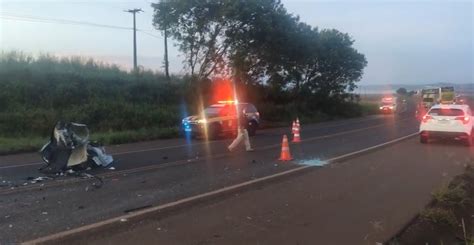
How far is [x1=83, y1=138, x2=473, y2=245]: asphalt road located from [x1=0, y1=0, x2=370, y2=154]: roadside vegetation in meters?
11.8

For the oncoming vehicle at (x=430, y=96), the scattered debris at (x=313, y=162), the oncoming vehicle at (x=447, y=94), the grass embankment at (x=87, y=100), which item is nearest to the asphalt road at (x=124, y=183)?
the scattered debris at (x=313, y=162)

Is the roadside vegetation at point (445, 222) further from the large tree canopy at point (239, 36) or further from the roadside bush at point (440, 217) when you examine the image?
the large tree canopy at point (239, 36)

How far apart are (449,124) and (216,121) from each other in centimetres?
953

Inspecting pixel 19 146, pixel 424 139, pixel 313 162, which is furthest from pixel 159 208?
pixel 424 139

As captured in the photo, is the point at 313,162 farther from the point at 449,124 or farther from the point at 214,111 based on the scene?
the point at 214,111

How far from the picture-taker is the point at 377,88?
157 metres

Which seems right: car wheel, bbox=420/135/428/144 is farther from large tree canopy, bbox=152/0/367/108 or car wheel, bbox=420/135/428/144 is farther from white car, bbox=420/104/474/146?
large tree canopy, bbox=152/0/367/108

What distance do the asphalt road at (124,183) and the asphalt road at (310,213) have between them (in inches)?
36.4

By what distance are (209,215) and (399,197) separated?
137 inches

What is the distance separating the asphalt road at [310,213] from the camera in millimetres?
6609

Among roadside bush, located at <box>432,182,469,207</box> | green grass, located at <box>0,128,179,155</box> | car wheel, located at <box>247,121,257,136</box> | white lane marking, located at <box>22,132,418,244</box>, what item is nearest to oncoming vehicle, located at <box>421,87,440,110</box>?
car wheel, located at <box>247,121,257,136</box>

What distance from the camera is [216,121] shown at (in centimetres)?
2405

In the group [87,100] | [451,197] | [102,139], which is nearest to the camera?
[451,197]

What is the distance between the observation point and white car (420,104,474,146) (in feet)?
64.5
